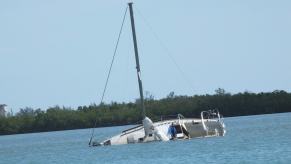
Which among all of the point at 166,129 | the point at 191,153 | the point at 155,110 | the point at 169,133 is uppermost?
the point at 155,110

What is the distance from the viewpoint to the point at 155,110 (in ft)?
508

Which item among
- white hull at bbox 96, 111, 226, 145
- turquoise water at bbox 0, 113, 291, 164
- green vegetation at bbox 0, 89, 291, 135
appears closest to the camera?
turquoise water at bbox 0, 113, 291, 164

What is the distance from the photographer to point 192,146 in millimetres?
76188

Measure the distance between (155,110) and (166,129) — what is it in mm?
70689

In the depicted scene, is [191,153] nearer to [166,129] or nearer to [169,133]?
[166,129]

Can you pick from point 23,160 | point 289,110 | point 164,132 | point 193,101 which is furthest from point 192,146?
point 289,110

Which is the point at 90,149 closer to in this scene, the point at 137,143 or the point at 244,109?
the point at 137,143

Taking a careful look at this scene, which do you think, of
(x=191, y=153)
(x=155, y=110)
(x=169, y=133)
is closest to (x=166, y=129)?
(x=169, y=133)

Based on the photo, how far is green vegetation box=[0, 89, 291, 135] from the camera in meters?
156

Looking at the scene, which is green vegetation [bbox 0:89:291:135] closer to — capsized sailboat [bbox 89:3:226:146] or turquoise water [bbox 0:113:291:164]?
capsized sailboat [bbox 89:3:226:146]

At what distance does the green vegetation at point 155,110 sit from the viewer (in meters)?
156

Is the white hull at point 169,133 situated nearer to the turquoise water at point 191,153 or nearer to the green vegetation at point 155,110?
the turquoise water at point 191,153

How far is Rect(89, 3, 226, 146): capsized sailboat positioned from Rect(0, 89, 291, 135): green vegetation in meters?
60.7

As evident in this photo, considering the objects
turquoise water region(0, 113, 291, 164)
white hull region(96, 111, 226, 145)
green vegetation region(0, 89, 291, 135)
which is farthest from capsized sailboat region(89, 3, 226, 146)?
green vegetation region(0, 89, 291, 135)
